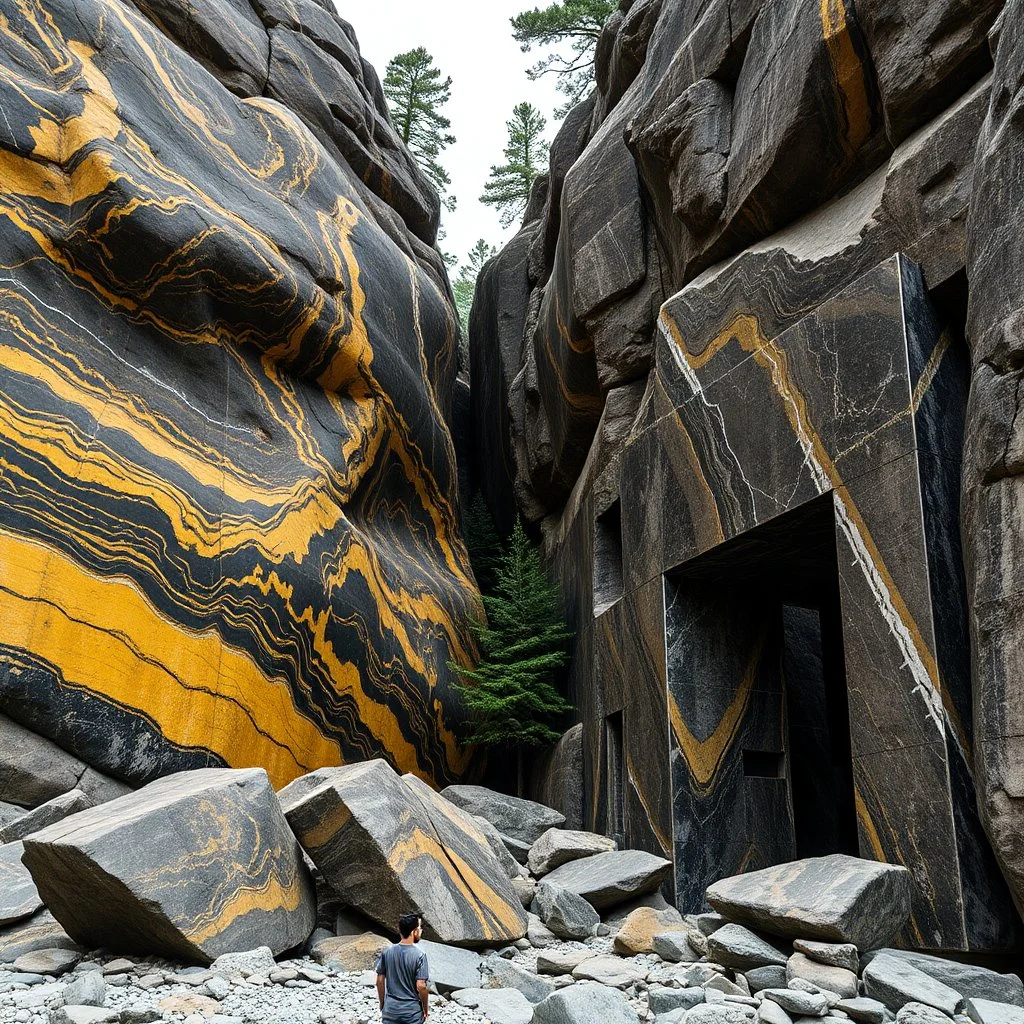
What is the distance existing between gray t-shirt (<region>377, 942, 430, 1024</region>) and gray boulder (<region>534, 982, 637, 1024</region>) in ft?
2.92

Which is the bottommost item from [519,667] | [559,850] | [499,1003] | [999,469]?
[499,1003]

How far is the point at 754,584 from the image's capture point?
1205 centimetres

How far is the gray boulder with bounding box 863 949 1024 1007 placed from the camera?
634 centimetres

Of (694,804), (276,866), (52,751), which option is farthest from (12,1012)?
(694,804)

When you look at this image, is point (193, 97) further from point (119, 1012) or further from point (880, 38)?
point (119, 1012)

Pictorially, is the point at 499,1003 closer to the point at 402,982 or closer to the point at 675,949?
the point at 402,982

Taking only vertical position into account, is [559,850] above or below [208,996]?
above

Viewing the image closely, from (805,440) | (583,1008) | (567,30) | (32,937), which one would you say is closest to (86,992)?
(32,937)

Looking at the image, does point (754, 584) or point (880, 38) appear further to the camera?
point (754, 584)

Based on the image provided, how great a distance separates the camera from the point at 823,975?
6332 mm

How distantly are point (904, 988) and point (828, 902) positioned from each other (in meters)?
0.75

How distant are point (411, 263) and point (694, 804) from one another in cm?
1145

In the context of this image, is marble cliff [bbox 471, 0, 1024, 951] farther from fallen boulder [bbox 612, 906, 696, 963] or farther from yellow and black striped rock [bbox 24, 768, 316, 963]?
yellow and black striped rock [bbox 24, 768, 316, 963]

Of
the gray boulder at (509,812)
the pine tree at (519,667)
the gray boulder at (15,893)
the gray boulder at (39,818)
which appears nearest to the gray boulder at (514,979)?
the gray boulder at (15,893)
